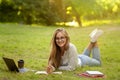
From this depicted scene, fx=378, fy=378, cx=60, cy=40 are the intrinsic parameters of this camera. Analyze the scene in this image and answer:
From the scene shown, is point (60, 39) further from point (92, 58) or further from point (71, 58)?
point (92, 58)

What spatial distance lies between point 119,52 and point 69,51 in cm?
449

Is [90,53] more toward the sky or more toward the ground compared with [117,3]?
more toward the ground

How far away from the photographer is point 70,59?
7.30 meters

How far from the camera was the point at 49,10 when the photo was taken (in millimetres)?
26344

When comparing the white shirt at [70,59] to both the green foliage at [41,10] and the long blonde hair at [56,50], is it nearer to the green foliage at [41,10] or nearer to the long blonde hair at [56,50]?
the long blonde hair at [56,50]

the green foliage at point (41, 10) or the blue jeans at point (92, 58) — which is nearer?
the blue jeans at point (92, 58)

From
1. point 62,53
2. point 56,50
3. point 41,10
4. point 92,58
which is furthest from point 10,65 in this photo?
point 41,10

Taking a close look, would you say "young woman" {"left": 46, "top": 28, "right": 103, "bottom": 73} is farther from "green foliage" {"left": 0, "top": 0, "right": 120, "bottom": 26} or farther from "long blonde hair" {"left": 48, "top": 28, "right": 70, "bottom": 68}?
"green foliage" {"left": 0, "top": 0, "right": 120, "bottom": 26}

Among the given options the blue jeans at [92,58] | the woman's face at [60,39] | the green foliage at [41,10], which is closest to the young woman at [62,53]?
the woman's face at [60,39]

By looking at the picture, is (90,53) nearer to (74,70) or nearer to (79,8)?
(74,70)

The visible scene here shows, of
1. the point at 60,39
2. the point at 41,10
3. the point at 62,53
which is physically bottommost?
the point at 62,53

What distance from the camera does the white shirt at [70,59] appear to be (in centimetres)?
725

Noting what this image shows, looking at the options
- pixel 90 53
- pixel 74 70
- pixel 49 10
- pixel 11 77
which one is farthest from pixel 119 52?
pixel 49 10

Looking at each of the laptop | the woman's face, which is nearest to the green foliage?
the woman's face
